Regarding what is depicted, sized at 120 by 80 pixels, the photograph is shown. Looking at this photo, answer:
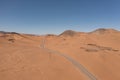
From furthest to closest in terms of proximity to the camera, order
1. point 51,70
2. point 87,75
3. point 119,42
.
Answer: point 119,42
point 51,70
point 87,75

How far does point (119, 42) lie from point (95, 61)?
40831 mm

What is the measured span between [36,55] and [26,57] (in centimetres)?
277

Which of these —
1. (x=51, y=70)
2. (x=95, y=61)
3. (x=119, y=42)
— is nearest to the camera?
(x=51, y=70)

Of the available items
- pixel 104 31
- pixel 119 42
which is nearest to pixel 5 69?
pixel 119 42

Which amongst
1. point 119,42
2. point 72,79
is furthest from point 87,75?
point 119,42

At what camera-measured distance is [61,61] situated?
113ft

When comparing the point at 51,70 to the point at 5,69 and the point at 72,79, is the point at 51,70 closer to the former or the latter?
the point at 72,79

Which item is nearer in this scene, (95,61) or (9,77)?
(9,77)

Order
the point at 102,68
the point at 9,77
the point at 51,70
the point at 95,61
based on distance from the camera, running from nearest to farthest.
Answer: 1. the point at 9,77
2. the point at 51,70
3. the point at 102,68
4. the point at 95,61

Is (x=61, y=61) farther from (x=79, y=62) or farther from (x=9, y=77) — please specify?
(x=9, y=77)

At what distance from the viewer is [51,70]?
2967cm

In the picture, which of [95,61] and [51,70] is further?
[95,61]

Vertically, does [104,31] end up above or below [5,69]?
above

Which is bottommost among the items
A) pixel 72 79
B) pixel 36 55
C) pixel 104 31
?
pixel 72 79
